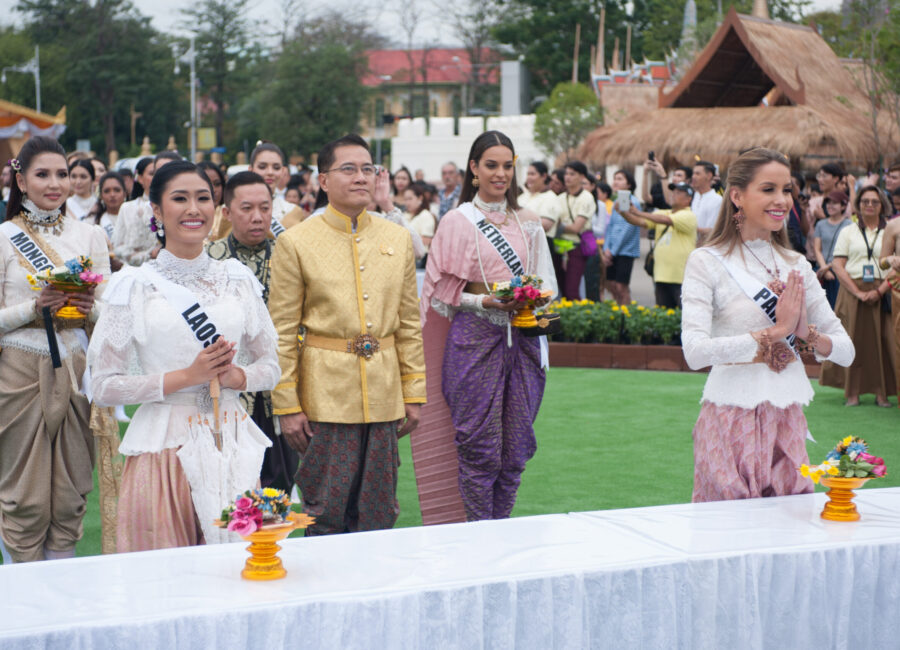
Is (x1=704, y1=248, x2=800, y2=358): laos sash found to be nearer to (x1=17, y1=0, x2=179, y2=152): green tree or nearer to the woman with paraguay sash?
the woman with paraguay sash

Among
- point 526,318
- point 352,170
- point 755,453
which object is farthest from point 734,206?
point 352,170

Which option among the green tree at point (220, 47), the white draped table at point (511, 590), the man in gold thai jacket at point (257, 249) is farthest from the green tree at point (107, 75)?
the white draped table at point (511, 590)

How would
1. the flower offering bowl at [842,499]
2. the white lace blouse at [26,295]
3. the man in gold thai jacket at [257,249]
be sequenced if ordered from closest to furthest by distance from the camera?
1. the flower offering bowl at [842,499]
2. the white lace blouse at [26,295]
3. the man in gold thai jacket at [257,249]

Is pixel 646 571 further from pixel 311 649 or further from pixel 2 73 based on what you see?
pixel 2 73

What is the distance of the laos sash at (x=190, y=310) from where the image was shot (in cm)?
323

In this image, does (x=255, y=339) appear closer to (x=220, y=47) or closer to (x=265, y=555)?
(x=265, y=555)

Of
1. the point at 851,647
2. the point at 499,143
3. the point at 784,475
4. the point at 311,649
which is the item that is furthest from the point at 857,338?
the point at 311,649

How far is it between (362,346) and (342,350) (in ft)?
0.24

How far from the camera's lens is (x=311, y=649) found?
2.34 m

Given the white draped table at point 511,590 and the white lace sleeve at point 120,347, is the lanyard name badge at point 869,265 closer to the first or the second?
the white draped table at point 511,590

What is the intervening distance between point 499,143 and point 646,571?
2535 millimetres

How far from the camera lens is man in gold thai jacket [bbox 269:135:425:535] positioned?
12.8 feet

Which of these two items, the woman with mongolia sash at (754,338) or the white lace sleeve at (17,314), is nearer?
the woman with mongolia sash at (754,338)

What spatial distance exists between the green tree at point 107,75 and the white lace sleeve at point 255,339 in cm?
5846
